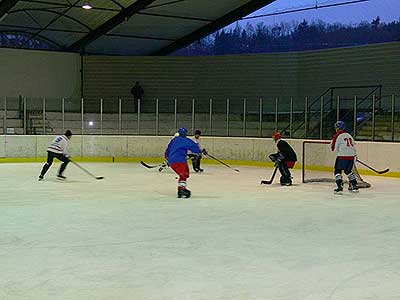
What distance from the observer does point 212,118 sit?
60.3 feet

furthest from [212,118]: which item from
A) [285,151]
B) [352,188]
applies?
[352,188]

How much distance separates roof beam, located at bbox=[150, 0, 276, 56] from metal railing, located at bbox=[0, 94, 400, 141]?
328 cm

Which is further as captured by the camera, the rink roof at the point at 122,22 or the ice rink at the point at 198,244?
the rink roof at the point at 122,22

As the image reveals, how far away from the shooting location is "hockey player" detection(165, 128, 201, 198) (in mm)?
8773

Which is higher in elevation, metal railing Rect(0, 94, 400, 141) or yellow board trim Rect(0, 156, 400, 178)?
metal railing Rect(0, 94, 400, 141)

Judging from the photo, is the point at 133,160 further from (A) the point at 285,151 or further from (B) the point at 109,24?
(A) the point at 285,151

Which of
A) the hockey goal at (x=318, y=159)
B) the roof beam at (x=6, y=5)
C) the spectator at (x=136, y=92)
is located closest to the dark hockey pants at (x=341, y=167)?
the hockey goal at (x=318, y=159)

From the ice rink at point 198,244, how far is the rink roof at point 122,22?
10.8 m

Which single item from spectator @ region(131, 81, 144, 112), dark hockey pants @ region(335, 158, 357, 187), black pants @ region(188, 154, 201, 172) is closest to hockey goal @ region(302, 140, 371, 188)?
black pants @ region(188, 154, 201, 172)

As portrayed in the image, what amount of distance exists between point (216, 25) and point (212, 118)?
499cm

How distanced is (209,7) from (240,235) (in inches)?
605

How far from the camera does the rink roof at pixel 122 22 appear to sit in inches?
757

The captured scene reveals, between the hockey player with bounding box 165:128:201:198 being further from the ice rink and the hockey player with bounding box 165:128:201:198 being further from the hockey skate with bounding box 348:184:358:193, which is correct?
the hockey skate with bounding box 348:184:358:193

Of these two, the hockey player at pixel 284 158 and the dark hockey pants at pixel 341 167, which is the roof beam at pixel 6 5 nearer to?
the hockey player at pixel 284 158
